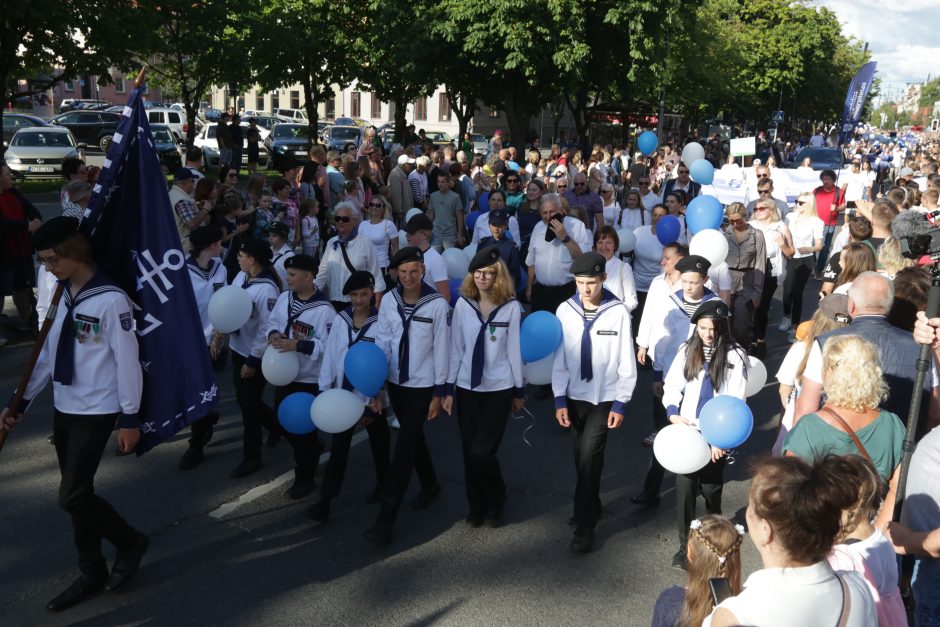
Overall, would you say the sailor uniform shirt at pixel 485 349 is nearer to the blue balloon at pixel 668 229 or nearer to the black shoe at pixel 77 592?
the black shoe at pixel 77 592

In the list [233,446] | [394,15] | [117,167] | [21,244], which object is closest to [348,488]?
[233,446]

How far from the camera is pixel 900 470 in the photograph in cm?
369

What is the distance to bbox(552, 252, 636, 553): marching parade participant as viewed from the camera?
5.22 m

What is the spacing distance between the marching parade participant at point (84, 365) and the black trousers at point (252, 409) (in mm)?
1782

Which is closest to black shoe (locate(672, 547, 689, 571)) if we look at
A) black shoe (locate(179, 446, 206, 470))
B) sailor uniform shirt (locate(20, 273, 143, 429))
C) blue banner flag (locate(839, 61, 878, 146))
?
sailor uniform shirt (locate(20, 273, 143, 429))

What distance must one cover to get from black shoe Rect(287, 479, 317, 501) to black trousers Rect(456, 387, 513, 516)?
4.23 feet

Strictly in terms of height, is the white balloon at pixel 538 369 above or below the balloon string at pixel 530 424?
above

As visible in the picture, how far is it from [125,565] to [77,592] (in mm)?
278

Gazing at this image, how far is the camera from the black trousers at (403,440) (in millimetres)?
5305

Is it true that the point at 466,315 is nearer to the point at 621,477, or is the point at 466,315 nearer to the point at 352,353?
the point at 352,353

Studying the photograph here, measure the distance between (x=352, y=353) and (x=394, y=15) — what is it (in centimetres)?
2338

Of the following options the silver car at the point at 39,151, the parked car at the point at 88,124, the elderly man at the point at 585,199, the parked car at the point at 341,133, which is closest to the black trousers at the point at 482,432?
the elderly man at the point at 585,199

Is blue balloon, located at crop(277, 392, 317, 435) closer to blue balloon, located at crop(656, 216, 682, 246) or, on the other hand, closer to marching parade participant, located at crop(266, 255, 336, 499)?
marching parade participant, located at crop(266, 255, 336, 499)

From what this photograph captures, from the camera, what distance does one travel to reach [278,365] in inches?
225
